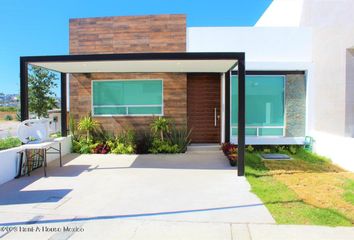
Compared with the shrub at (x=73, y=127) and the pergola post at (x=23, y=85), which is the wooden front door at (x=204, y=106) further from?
the pergola post at (x=23, y=85)

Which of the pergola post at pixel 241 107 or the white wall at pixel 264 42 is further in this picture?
the white wall at pixel 264 42

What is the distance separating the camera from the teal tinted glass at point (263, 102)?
10.2 meters

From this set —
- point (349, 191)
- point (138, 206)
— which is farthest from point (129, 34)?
point (349, 191)

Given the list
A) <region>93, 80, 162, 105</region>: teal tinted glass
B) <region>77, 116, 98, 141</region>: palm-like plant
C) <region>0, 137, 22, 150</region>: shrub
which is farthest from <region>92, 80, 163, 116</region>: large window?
<region>0, 137, 22, 150</region>: shrub

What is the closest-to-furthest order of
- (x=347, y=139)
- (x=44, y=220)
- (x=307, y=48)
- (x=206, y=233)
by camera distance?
(x=206, y=233)
(x=44, y=220)
(x=347, y=139)
(x=307, y=48)

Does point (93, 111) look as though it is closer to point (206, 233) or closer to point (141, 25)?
point (141, 25)

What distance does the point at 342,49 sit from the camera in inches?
333

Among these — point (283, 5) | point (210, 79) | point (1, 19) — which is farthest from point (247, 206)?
point (1, 19)

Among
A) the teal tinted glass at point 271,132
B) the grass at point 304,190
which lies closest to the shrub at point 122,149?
the grass at point 304,190

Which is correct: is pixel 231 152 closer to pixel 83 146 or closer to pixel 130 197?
pixel 130 197

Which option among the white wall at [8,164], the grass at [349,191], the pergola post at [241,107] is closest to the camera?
the grass at [349,191]

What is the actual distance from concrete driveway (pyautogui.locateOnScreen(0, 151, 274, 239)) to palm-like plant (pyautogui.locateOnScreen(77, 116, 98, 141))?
217 centimetres

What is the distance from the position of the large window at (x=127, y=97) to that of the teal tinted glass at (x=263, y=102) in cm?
271

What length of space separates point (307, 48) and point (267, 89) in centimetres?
193
